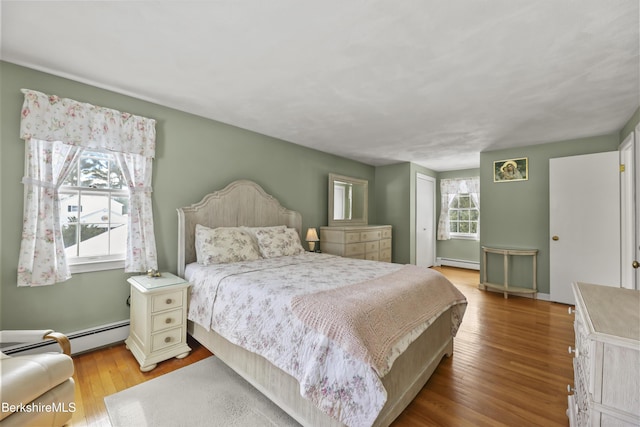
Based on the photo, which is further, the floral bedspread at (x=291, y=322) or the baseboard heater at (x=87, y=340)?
the baseboard heater at (x=87, y=340)

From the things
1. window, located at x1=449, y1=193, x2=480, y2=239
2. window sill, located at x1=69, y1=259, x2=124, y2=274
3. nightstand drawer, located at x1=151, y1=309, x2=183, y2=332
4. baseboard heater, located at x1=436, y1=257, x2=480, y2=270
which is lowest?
baseboard heater, located at x1=436, y1=257, x2=480, y2=270

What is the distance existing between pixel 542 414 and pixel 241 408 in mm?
1976

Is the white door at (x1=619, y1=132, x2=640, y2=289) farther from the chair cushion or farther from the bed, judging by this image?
the chair cushion

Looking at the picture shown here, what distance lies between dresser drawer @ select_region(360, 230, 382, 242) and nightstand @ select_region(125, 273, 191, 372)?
2974 millimetres

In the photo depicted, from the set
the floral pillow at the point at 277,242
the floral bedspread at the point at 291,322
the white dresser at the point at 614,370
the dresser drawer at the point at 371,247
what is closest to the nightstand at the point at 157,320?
the floral bedspread at the point at 291,322

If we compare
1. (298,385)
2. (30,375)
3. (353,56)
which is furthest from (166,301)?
(353,56)

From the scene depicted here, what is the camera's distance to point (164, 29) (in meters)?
1.70

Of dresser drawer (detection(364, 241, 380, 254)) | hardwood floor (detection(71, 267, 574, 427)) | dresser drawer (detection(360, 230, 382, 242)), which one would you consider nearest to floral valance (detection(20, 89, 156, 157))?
hardwood floor (detection(71, 267, 574, 427))

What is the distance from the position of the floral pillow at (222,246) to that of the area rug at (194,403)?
3.44ft

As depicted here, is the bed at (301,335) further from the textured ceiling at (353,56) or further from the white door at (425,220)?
the white door at (425,220)

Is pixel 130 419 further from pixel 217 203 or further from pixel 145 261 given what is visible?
pixel 217 203

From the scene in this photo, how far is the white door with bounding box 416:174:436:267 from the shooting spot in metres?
6.08

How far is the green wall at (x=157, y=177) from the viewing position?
6.99 ft

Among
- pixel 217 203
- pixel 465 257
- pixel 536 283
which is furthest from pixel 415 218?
pixel 217 203
